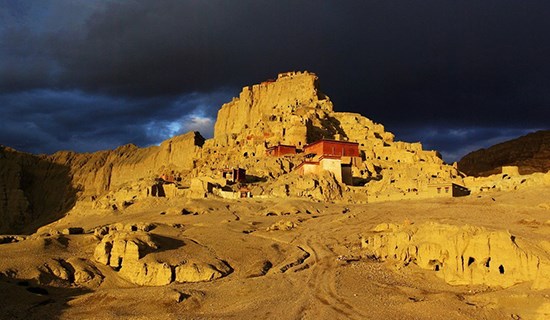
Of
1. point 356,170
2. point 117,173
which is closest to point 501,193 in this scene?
point 356,170

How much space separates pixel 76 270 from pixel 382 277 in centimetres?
1437

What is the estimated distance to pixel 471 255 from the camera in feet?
64.5

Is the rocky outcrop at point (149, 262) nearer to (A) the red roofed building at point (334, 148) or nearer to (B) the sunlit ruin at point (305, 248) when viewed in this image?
→ (B) the sunlit ruin at point (305, 248)

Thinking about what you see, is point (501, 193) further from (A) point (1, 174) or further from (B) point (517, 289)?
(A) point (1, 174)

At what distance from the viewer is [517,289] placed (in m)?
16.5

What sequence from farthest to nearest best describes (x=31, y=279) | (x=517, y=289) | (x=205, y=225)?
(x=205, y=225) < (x=31, y=279) < (x=517, y=289)

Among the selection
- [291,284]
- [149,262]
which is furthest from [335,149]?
[291,284]

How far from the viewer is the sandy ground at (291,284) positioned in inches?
660

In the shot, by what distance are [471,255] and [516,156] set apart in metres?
55.8

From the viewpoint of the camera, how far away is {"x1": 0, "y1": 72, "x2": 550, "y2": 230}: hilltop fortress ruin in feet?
164

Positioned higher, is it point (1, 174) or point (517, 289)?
point (1, 174)

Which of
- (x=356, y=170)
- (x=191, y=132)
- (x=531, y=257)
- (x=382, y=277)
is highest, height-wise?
(x=191, y=132)

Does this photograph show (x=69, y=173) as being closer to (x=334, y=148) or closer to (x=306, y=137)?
(x=306, y=137)

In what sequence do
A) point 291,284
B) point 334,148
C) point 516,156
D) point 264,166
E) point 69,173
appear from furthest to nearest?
point 69,173, point 516,156, point 264,166, point 334,148, point 291,284
